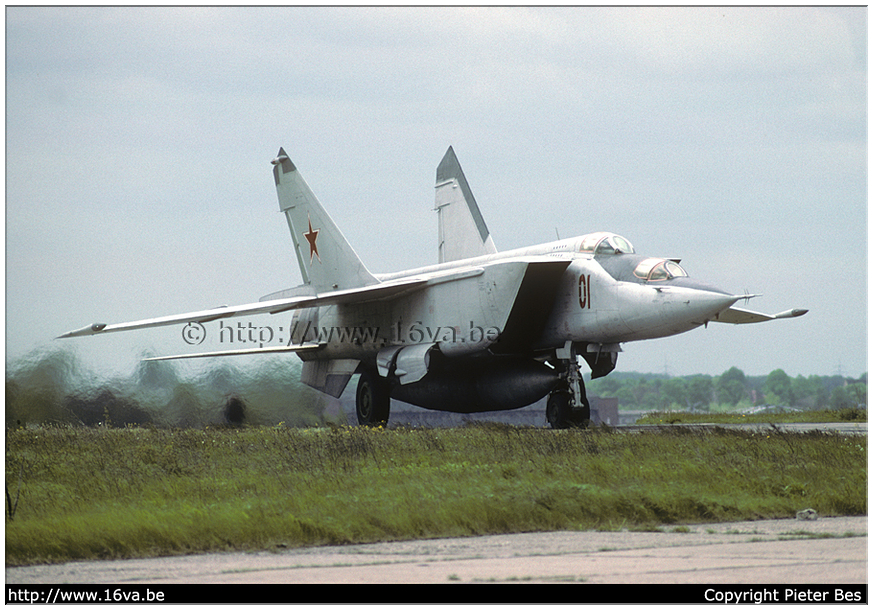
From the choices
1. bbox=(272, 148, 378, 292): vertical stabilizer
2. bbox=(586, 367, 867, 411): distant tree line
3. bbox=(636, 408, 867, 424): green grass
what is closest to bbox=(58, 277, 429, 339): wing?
bbox=(272, 148, 378, 292): vertical stabilizer

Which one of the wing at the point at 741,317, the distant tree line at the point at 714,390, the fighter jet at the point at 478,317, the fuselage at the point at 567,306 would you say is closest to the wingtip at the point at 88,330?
the fighter jet at the point at 478,317

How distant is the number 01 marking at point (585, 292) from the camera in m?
16.1

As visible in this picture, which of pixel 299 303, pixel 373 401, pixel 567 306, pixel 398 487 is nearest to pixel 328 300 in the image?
pixel 299 303

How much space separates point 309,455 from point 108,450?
3222mm

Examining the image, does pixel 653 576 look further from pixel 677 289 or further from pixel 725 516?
pixel 677 289

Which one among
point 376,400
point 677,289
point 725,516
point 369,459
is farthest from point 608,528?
point 376,400

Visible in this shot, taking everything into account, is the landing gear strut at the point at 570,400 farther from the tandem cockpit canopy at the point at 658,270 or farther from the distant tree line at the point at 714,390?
the distant tree line at the point at 714,390

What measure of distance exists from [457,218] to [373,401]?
227 inches

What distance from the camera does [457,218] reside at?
23734 mm

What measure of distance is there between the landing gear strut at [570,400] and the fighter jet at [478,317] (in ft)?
0.07

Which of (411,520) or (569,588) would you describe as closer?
(569,588)

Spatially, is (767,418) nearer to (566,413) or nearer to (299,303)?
(566,413)

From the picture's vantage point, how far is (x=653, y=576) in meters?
5.54

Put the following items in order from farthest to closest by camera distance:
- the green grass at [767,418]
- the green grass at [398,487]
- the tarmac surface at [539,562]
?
the green grass at [767,418] → the green grass at [398,487] → the tarmac surface at [539,562]
